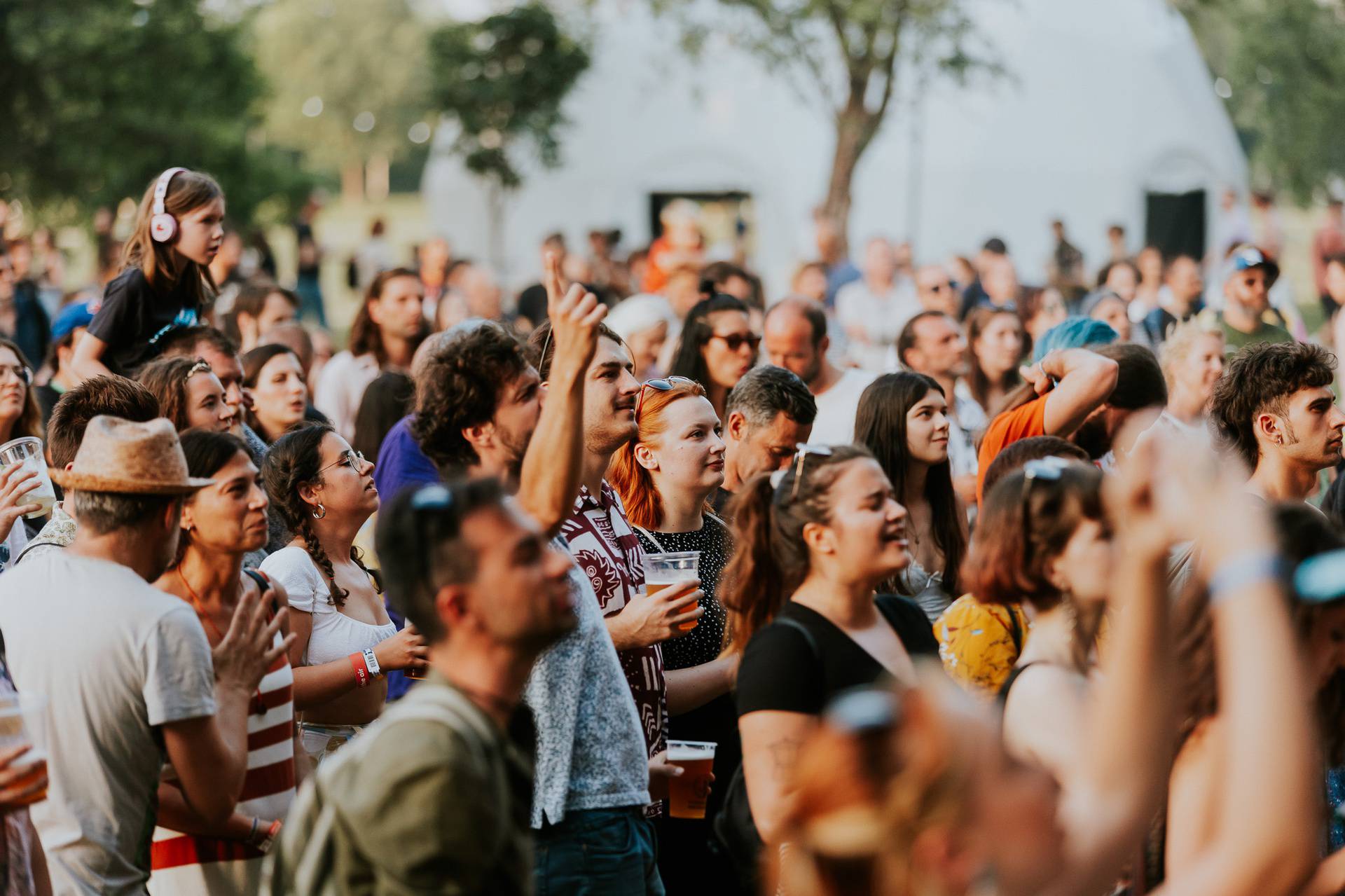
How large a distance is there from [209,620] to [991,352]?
6.04m

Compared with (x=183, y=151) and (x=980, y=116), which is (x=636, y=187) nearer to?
(x=980, y=116)

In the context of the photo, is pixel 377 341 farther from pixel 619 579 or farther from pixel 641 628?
pixel 641 628

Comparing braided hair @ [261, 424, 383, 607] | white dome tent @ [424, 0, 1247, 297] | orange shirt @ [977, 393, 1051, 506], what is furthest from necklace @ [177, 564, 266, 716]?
white dome tent @ [424, 0, 1247, 297]

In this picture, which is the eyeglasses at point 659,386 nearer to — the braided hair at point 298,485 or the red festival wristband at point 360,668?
the braided hair at point 298,485

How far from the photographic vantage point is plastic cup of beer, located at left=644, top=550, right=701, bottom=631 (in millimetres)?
4074

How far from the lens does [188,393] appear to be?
223 inches

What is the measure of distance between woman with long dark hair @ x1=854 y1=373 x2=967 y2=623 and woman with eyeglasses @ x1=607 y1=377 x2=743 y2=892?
80 cm

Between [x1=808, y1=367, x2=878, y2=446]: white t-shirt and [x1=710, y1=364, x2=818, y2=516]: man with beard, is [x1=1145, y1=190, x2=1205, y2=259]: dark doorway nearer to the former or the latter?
[x1=808, y1=367, x2=878, y2=446]: white t-shirt

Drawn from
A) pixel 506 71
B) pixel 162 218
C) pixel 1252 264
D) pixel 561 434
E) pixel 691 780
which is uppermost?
pixel 506 71

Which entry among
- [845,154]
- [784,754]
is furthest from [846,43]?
[784,754]

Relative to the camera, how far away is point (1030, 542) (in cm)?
335

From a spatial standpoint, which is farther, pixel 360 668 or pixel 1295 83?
pixel 1295 83

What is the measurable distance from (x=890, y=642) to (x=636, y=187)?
29797 millimetres

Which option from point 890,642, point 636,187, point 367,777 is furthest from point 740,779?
point 636,187
